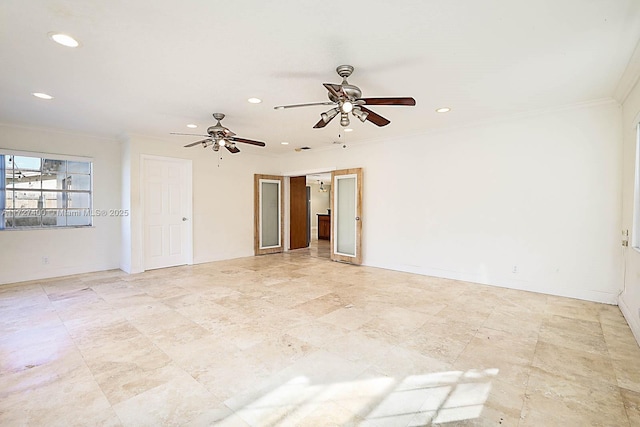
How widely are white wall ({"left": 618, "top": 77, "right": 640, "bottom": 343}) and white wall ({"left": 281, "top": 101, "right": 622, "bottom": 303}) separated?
201mm

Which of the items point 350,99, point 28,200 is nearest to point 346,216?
point 350,99

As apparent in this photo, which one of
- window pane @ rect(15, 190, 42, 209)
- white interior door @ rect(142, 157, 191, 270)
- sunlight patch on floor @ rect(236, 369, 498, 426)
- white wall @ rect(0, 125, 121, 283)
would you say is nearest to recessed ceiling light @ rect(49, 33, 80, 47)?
sunlight patch on floor @ rect(236, 369, 498, 426)

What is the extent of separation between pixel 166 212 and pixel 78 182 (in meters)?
1.58

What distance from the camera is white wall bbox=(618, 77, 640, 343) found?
3066mm

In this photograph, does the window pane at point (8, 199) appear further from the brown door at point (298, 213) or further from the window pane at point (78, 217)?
the brown door at point (298, 213)

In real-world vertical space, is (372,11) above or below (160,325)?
above

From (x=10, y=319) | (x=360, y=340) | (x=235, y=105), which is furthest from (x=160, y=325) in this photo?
(x=235, y=105)

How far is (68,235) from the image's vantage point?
5504mm

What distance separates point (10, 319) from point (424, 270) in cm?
577

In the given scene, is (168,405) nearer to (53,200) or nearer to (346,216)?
(346,216)

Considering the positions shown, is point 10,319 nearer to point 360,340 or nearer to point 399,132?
point 360,340

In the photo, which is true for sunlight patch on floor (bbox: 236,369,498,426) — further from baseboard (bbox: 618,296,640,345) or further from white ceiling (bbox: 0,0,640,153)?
white ceiling (bbox: 0,0,640,153)

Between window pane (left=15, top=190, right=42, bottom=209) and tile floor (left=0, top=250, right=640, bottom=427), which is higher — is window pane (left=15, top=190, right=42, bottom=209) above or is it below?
above

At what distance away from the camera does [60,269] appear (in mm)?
5418
